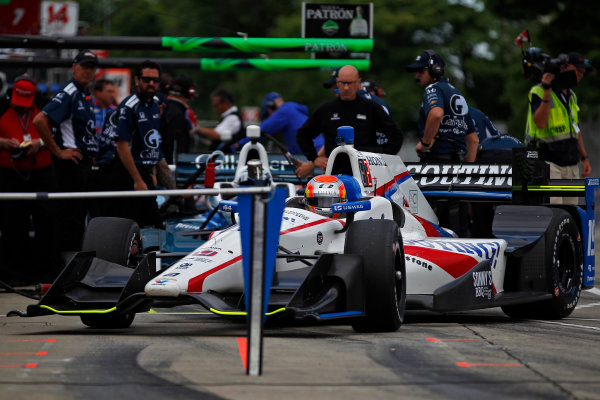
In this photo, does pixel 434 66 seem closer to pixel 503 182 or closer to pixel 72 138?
pixel 503 182

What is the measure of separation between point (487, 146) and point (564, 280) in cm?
285

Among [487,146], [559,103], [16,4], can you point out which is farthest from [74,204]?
[16,4]

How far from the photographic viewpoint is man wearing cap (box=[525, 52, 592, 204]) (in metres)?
12.4

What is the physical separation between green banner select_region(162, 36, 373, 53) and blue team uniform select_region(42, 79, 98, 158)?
369 cm

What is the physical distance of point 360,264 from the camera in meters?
7.38

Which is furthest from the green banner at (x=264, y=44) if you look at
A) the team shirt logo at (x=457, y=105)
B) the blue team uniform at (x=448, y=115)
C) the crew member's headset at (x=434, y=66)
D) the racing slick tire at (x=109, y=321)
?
the racing slick tire at (x=109, y=321)

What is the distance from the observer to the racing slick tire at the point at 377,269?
7352 millimetres

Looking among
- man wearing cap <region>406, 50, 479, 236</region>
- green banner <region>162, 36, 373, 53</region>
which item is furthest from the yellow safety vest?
green banner <region>162, 36, 373, 53</region>

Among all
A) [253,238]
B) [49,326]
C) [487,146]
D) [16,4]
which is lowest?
[49,326]

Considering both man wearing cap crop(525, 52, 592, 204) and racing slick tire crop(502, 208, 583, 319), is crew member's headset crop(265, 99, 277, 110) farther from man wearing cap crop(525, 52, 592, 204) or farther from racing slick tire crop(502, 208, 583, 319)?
racing slick tire crop(502, 208, 583, 319)

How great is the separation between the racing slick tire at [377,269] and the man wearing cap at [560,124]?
5267 mm

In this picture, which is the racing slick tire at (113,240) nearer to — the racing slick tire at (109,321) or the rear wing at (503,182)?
the racing slick tire at (109,321)

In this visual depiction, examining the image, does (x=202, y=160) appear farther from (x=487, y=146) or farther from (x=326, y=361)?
(x=326, y=361)

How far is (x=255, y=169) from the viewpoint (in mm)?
6344
